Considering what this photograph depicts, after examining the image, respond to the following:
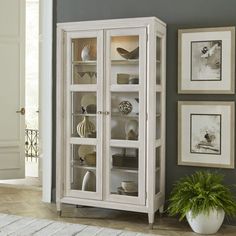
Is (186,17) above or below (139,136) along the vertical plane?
above

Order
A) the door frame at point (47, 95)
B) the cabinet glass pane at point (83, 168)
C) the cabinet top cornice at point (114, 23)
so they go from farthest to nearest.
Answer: the door frame at point (47, 95)
the cabinet glass pane at point (83, 168)
the cabinet top cornice at point (114, 23)

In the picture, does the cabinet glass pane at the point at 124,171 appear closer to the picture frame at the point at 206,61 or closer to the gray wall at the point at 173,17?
the gray wall at the point at 173,17

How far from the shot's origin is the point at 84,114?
4.70 m

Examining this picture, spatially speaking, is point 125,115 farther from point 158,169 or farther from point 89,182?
point 89,182

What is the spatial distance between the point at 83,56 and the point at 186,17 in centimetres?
108

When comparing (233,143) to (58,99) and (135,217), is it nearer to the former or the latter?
(135,217)

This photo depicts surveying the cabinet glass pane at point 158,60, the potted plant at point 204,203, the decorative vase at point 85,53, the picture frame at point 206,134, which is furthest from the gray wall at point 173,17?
the decorative vase at point 85,53

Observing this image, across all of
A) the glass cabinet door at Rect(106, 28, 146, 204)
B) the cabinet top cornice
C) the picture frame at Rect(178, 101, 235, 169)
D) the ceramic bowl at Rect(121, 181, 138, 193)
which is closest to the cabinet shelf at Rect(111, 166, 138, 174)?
the glass cabinet door at Rect(106, 28, 146, 204)

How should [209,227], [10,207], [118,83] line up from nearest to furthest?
1. [209,227]
2. [118,83]
3. [10,207]

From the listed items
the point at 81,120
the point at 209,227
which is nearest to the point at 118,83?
the point at 81,120

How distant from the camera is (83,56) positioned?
4.68 m

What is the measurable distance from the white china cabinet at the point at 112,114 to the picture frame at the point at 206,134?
21 centimetres

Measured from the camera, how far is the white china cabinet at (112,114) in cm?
439

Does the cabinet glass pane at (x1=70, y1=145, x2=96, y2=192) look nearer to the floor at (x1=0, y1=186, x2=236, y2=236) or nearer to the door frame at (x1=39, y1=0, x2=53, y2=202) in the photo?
the floor at (x1=0, y1=186, x2=236, y2=236)
